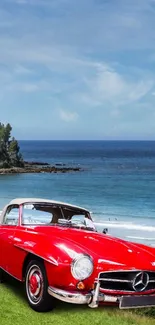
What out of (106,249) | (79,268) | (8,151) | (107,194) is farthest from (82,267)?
(8,151)

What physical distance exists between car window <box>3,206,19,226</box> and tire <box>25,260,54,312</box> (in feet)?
5.02

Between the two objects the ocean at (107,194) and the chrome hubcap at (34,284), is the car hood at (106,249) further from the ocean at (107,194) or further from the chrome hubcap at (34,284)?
the ocean at (107,194)

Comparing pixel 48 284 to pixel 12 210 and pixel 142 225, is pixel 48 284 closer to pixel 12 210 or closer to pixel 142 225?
pixel 12 210

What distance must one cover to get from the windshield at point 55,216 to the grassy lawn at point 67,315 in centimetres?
139

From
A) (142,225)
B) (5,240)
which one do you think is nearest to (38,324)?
(5,240)

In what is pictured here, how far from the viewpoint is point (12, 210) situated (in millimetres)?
8297

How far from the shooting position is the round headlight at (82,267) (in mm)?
5906

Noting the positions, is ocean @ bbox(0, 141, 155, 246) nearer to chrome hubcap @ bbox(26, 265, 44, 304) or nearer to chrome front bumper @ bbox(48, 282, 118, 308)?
chrome hubcap @ bbox(26, 265, 44, 304)

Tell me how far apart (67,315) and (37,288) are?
1.77 ft

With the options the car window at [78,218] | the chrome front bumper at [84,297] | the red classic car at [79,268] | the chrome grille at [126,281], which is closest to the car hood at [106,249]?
the red classic car at [79,268]

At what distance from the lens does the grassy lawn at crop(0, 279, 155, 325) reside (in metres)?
5.98

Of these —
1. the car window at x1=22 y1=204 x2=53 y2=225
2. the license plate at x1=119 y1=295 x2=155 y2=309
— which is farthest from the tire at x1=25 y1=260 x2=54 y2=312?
the car window at x1=22 y1=204 x2=53 y2=225

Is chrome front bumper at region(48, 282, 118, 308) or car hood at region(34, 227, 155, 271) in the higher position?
car hood at region(34, 227, 155, 271)

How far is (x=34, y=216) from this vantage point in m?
7.81
